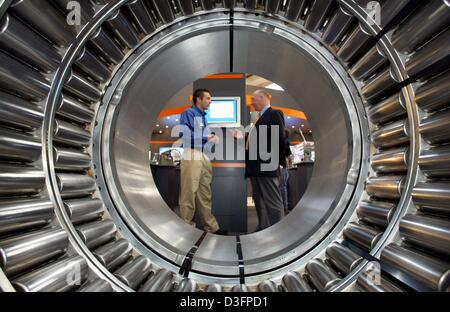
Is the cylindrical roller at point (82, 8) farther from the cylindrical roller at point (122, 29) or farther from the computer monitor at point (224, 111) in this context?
the computer monitor at point (224, 111)

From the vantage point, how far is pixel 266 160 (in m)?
2.30

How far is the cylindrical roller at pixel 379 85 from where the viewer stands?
64 centimetres

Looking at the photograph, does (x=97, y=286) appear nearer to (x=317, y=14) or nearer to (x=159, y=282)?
(x=159, y=282)

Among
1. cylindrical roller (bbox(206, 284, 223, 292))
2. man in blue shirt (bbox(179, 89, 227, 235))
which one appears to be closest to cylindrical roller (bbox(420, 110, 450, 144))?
cylindrical roller (bbox(206, 284, 223, 292))

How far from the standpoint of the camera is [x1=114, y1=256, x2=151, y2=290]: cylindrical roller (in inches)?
25.8

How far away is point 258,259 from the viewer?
848mm

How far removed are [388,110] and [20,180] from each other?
2.55 ft

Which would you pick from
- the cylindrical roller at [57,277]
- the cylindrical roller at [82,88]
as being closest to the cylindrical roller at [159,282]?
the cylindrical roller at [57,277]

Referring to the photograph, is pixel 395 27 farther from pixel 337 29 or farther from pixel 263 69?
pixel 263 69

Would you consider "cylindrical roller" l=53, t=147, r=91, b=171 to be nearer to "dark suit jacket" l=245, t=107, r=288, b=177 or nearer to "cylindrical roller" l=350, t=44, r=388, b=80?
"cylindrical roller" l=350, t=44, r=388, b=80

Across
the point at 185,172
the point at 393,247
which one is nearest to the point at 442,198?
the point at 393,247

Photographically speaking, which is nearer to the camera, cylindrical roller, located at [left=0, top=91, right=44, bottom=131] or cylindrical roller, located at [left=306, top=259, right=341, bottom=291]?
cylindrical roller, located at [left=0, top=91, right=44, bottom=131]

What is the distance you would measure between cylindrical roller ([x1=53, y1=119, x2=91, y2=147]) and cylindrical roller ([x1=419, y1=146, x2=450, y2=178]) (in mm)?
767

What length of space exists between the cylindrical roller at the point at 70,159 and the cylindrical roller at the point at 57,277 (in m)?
0.21
